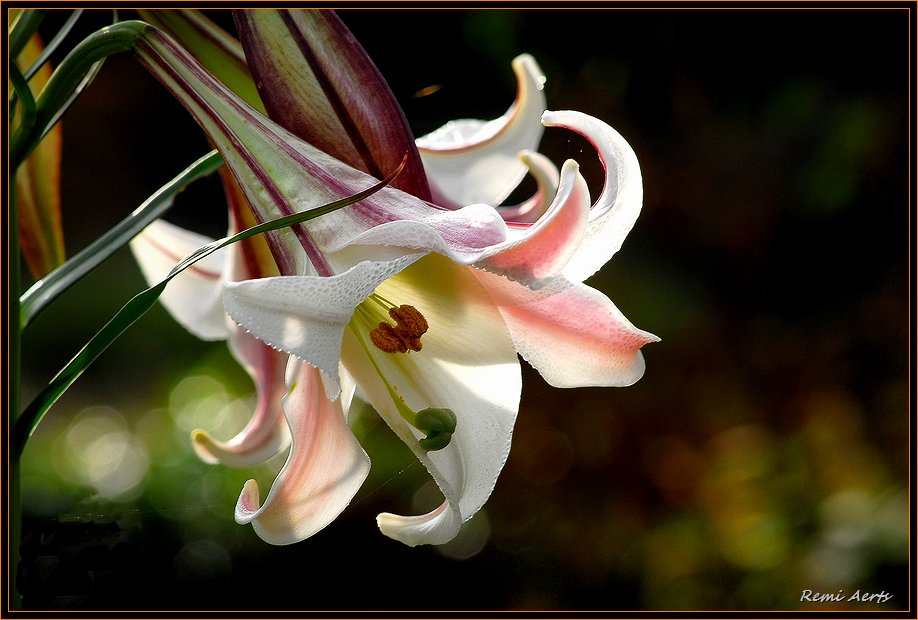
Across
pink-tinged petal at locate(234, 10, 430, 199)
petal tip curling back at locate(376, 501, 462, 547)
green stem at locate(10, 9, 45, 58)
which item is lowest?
petal tip curling back at locate(376, 501, 462, 547)

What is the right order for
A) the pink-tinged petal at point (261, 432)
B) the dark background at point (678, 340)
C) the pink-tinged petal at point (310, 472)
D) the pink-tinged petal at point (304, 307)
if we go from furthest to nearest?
the dark background at point (678, 340) → the pink-tinged petal at point (261, 432) → the pink-tinged petal at point (310, 472) → the pink-tinged petal at point (304, 307)

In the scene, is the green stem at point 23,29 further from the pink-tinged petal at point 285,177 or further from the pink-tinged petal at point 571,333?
the pink-tinged petal at point 571,333

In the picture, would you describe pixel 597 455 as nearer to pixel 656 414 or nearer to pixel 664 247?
pixel 656 414

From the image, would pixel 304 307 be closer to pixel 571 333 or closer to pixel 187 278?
pixel 571 333

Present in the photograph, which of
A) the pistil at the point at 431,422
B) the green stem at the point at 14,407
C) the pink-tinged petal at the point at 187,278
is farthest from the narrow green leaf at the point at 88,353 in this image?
the pink-tinged petal at the point at 187,278

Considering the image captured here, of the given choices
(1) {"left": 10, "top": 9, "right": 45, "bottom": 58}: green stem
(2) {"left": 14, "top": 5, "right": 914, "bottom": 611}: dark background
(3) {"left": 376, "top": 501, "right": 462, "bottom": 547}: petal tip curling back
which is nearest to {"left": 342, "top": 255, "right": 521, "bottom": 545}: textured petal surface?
(3) {"left": 376, "top": 501, "right": 462, "bottom": 547}: petal tip curling back

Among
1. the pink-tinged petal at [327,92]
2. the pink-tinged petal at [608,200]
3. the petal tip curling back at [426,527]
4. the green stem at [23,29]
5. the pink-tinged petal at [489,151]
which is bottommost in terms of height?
the petal tip curling back at [426,527]

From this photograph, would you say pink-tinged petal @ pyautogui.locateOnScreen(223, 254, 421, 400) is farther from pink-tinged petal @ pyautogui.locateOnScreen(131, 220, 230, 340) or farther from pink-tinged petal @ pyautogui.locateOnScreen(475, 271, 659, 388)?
pink-tinged petal @ pyautogui.locateOnScreen(131, 220, 230, 340)
